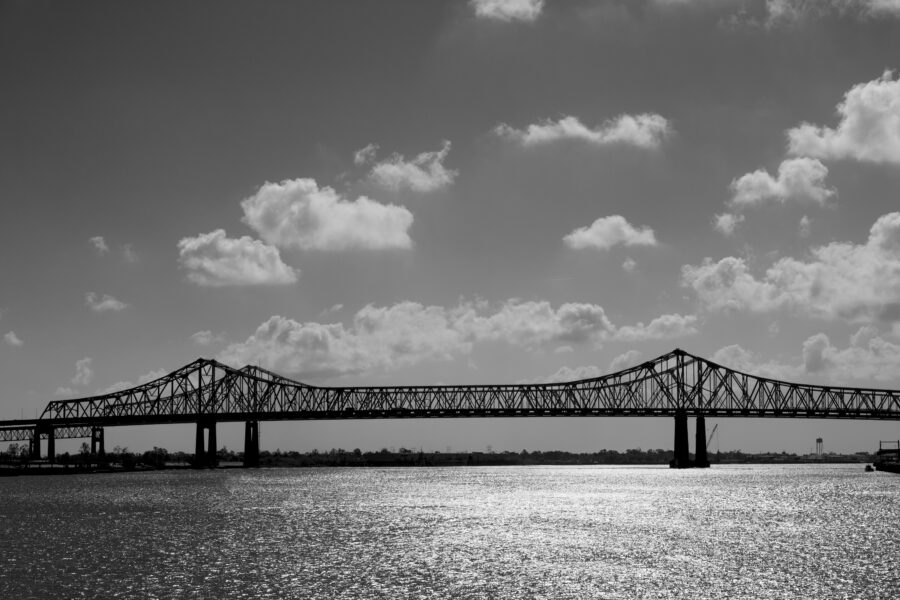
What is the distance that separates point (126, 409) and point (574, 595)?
565ft

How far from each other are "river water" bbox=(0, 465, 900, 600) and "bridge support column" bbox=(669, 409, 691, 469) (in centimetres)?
8528

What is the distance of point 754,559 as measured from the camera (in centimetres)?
4491

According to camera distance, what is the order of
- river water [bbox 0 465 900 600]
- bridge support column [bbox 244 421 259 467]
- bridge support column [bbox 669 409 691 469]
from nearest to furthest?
river water [bbox 0 465 900 600]
bridge support column [bbox 669 409 691 469]
bridge support column [bbox 244 421 259 467]

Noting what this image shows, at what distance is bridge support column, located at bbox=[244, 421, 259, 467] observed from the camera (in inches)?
7455

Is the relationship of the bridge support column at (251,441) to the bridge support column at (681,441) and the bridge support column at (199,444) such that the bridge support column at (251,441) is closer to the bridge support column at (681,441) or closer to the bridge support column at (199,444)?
the bridge support column at (199,444)

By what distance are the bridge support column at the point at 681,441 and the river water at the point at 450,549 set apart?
85.3 meters

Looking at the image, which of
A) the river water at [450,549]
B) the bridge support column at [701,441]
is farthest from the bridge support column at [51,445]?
the bridge support column at [701,441]

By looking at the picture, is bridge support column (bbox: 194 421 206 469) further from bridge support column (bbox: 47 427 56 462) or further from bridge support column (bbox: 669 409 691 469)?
bridge support column (bbox: 669 409 691 469)

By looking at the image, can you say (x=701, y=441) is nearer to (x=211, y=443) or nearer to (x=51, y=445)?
(x=211, y=443)

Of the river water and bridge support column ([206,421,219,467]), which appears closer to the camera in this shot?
the river water

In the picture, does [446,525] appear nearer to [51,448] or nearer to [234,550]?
[234,550]

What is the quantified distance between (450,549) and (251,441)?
150318 mm

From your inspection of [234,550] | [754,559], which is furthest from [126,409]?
[754,559]

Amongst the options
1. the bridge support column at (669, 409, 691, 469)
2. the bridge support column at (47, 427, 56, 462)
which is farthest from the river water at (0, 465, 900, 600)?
the bridge support column at (47, 427, 56, 462)
